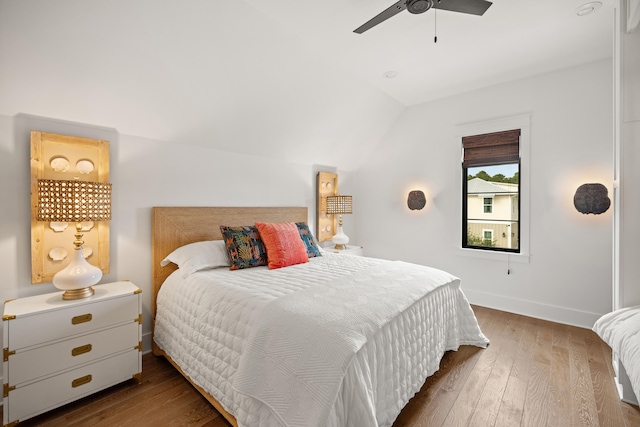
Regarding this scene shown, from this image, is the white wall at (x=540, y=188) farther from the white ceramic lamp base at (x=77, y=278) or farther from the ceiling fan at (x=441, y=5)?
the white ceramic lamp base at (x=77, y=278)

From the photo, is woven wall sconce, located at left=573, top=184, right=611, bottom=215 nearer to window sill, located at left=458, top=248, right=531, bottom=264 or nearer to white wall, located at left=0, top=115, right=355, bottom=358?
window sill, located at left=458, top=248, right=531, bottom=264

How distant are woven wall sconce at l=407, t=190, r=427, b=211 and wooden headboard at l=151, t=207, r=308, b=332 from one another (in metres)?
2.17

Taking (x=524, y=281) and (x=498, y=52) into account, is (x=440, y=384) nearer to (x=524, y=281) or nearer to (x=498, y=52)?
(x=524, y=281)

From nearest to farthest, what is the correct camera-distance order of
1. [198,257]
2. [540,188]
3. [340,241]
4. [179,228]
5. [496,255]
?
1. [198,257]
2. [179,228]
3. [540,188]
4. [496,255]
5. [340,241]

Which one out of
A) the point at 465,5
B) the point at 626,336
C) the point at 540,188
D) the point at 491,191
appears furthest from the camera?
the point at 491,191

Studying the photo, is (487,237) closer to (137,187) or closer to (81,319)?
(137,187)

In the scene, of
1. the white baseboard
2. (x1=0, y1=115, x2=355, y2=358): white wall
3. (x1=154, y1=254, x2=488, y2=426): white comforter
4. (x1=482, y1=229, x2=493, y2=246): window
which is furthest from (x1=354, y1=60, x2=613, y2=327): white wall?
(x1=0, y1=115, x2=355, y2=358): white wall

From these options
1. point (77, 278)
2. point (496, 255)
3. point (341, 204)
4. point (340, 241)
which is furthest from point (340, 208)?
point (77, 278)

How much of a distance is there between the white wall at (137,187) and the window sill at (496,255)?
2335 mm

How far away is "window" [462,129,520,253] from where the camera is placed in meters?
3.49

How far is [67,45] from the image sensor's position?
179 centimetres

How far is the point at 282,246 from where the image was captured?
264 cm

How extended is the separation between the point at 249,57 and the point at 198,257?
1.71m

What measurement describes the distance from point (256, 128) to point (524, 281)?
11.4 feet
